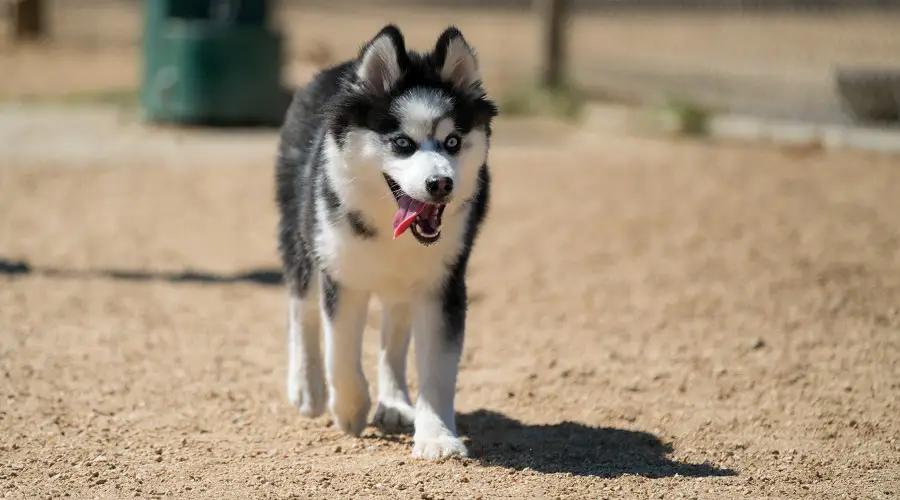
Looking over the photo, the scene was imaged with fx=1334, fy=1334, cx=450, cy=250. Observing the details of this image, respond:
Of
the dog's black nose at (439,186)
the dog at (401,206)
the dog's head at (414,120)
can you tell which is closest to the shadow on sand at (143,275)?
the dog at (401,206)

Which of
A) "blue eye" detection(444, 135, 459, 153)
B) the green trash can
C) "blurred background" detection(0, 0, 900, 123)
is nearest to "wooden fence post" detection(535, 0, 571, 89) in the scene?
"blurred background" detection(0, 0, 900, 123)

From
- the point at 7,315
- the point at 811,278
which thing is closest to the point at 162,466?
the point at 7,315

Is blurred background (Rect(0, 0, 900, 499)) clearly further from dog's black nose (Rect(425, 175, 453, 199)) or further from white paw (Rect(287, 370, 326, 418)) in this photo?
dog's black nose (Rect(425, 175, 453, 199))

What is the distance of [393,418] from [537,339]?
1.61 m

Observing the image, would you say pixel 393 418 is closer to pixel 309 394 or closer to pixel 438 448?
pixel 309 394

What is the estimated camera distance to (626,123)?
1327 centimetres

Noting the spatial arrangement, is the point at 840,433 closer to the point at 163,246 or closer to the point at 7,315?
the point at 7,315

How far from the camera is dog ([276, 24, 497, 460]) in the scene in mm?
4754

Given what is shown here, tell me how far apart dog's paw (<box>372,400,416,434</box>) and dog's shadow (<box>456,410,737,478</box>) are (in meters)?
0.22

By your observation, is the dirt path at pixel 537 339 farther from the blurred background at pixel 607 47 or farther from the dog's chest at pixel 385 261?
the blurred background at pixel 607 47

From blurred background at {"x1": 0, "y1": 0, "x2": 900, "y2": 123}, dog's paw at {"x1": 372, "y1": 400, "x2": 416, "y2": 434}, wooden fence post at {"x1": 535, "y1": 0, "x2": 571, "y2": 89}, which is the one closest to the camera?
dog's paw at {"x1": 372, "y1": 400, "x2": 416, "y2": 434}

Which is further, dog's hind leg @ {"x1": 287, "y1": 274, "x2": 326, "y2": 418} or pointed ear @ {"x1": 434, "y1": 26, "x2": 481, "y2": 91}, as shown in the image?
dog's hind leg @ {"x1": 287, "y1": 274, "x2": 326, "y2": 418}

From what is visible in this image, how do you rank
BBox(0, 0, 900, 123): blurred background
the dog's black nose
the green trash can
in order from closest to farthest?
the dog's black nose, the green trash can, BBox(0, 0, 900, 123): blurred background

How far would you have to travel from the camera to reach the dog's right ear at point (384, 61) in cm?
486
